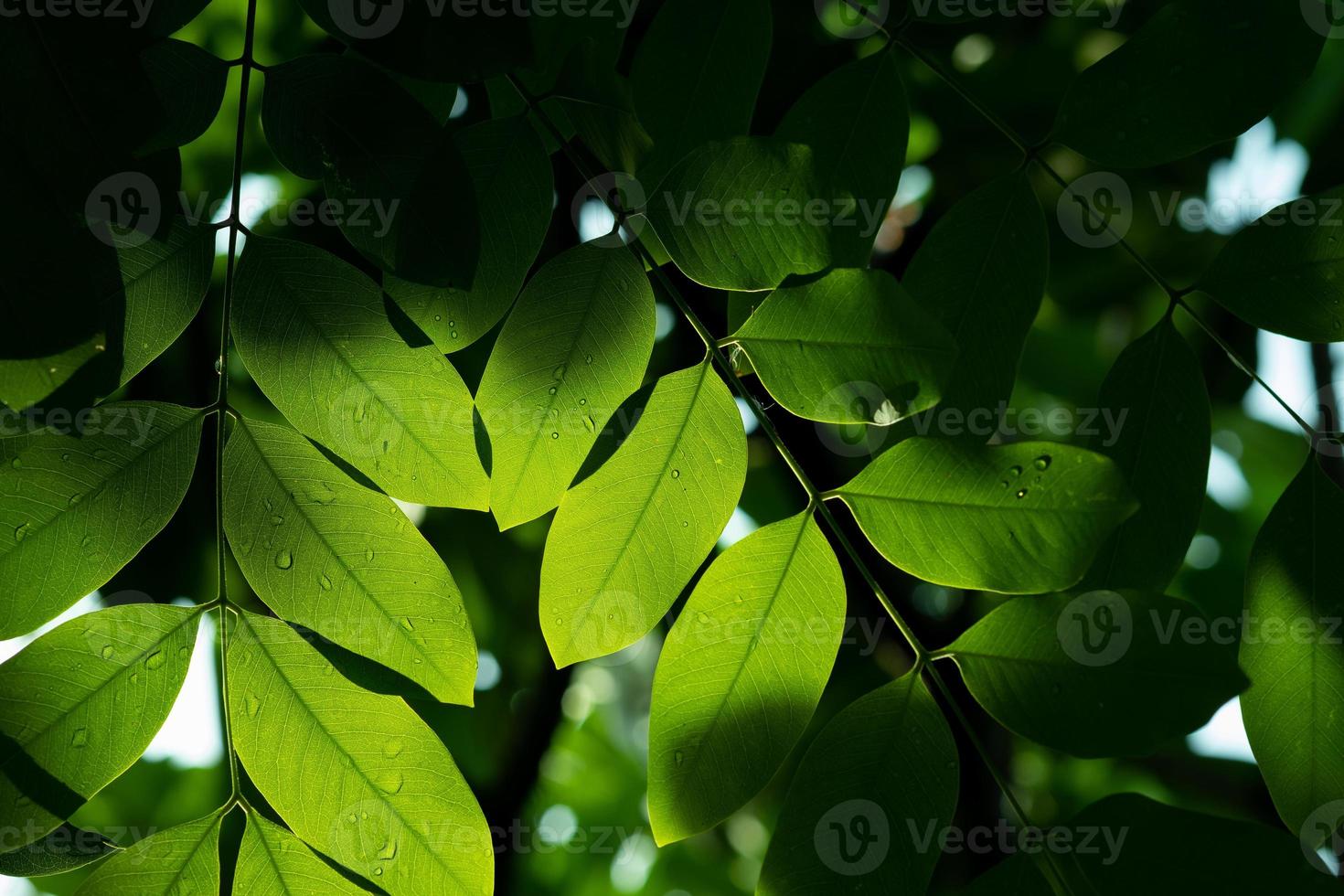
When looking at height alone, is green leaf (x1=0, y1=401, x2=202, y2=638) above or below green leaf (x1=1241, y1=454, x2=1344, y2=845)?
above

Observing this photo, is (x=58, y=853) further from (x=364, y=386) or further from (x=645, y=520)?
(x=645, y=520)

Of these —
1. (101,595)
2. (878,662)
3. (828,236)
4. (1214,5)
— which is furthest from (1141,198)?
(101,595)

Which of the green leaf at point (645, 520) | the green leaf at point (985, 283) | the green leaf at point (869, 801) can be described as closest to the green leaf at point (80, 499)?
the green leaf at point (645, 520)

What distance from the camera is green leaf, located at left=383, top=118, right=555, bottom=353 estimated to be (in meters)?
0.91

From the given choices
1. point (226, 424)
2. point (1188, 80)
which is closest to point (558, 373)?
point (226, 424)

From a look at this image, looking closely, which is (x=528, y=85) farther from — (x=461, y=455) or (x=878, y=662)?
(x=878, y=662)

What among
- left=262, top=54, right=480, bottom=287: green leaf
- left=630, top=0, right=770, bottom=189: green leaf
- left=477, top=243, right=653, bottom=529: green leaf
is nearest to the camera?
left=262, top=54, right=480, bottom=287: green leaf

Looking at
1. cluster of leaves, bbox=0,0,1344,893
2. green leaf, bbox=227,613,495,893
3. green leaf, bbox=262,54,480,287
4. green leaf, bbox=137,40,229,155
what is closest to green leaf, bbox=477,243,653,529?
cluster of leaves, bbox=0,0,1344,893

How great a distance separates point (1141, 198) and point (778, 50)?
1.05 metres

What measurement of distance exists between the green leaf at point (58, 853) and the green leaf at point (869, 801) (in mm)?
642

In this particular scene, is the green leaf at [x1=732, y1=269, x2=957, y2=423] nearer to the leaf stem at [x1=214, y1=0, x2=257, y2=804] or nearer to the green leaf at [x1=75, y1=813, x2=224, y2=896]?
the leaf stem at [x1=214, y1=0, x2=257, y2=804]

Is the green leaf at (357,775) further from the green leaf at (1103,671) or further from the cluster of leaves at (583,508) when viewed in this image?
the green leaf at (1103,671)

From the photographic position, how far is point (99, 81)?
750mm

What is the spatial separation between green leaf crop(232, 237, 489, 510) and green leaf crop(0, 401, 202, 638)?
128 millimetres
